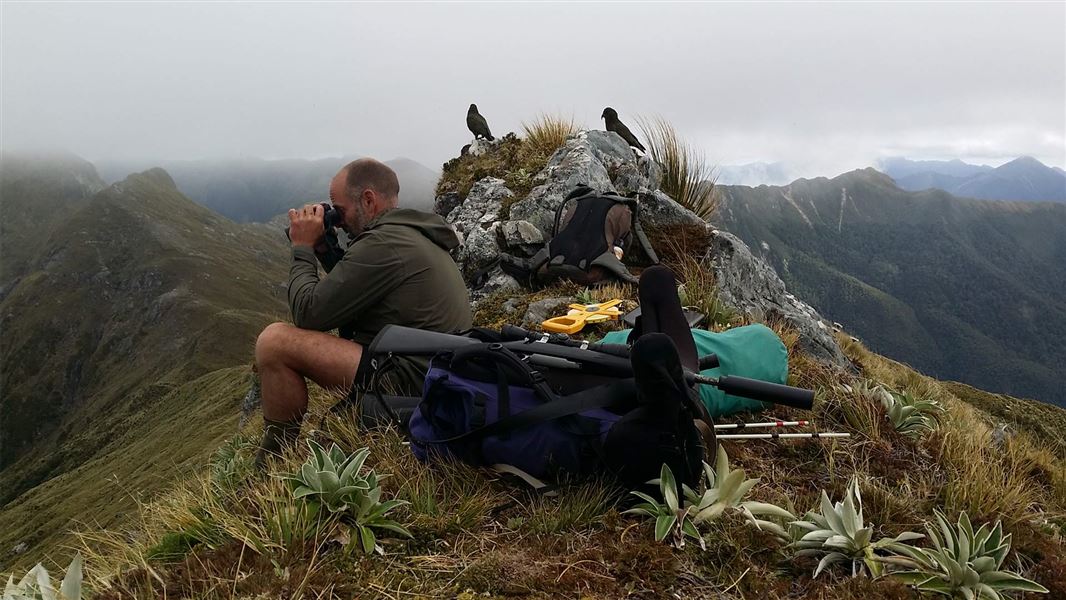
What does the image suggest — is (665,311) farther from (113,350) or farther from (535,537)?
(113,350)

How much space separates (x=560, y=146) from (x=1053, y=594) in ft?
35.3

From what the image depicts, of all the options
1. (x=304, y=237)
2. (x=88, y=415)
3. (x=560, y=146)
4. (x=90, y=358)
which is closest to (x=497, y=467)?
(x=304, y=237)

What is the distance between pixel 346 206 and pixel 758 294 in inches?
245

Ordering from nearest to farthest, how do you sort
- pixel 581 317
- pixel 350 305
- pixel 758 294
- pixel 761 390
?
pixel 761 390 < pixel 350 305 < pixel 581 317 < pixel 758 294

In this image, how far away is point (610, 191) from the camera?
9945 mm

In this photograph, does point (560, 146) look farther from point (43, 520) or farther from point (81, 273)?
point (81, 273)

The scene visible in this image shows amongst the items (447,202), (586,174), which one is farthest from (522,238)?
(447,202)

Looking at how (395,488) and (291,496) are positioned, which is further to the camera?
(395,488)

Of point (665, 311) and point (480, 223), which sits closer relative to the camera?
point (665, 311)

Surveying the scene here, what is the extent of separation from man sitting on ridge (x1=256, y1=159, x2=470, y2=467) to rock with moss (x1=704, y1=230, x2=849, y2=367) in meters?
4.47

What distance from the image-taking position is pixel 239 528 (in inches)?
105

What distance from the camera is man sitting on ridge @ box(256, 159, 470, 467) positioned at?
13.7ft

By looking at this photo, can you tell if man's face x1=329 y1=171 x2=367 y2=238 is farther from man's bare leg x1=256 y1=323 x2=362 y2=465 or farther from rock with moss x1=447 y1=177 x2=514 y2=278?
rock with moss x1=447 y1=177 x2=514 y2=278

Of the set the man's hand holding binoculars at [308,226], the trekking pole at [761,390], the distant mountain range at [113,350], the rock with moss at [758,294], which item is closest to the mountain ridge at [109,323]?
the distant mountain range at [113,350]
